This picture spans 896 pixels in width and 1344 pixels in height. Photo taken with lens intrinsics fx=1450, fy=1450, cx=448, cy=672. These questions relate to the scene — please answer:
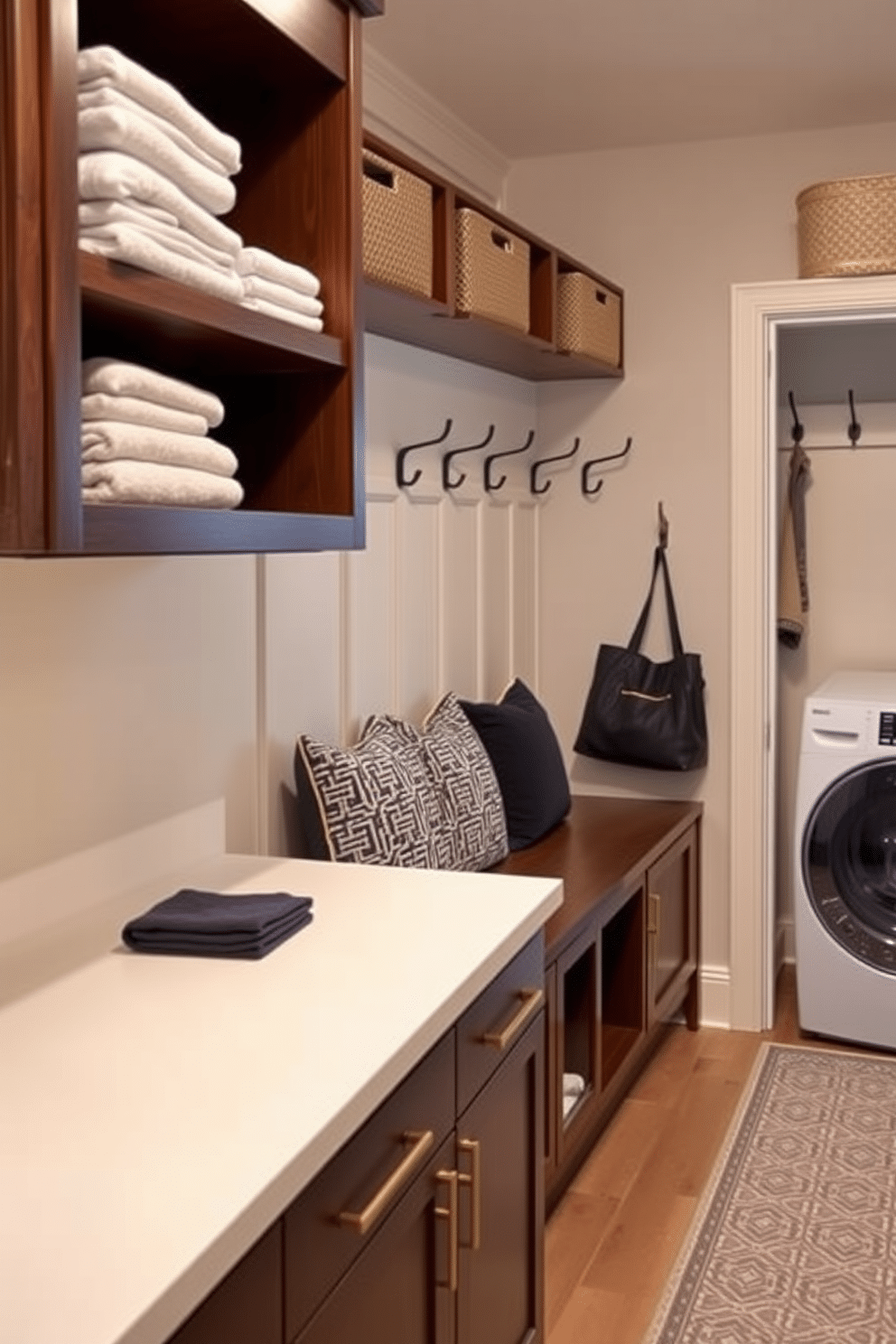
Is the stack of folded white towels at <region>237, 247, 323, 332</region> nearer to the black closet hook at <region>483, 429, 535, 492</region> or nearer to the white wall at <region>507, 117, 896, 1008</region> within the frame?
the black closet hook at <region>483, 429, 535, 492</region>

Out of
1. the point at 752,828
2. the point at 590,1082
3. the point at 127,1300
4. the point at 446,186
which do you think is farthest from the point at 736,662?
the point at 127,1300

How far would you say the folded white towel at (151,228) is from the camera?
4.84ft

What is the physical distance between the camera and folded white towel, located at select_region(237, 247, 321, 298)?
5.97ft

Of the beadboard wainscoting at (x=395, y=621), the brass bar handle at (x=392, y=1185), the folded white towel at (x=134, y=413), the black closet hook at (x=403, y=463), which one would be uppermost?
the black closet hook at (x=403, y=463)

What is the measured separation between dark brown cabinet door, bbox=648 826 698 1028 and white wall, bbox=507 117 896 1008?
0.15 m

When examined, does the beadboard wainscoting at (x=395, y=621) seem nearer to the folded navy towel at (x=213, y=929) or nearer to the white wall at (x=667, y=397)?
the white wall at (x=667, y=397)

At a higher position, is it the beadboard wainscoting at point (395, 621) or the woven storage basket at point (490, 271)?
the woven storage basket at point (490, 271)

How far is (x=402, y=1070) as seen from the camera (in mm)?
1515

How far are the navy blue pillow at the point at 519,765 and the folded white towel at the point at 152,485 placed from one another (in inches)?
68.3

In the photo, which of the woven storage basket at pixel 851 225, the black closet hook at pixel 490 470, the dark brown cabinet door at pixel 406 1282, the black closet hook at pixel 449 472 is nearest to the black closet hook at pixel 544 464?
the black closet hook at pixel 490 470

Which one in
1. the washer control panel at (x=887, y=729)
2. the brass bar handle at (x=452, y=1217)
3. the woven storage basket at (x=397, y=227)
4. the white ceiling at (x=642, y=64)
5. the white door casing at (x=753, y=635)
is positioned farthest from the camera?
the white door casing at (x=753, y=635)

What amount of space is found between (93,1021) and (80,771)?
1.85ft

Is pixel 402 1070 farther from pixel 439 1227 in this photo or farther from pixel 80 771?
pixel 80 771

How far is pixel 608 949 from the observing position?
3508mm
